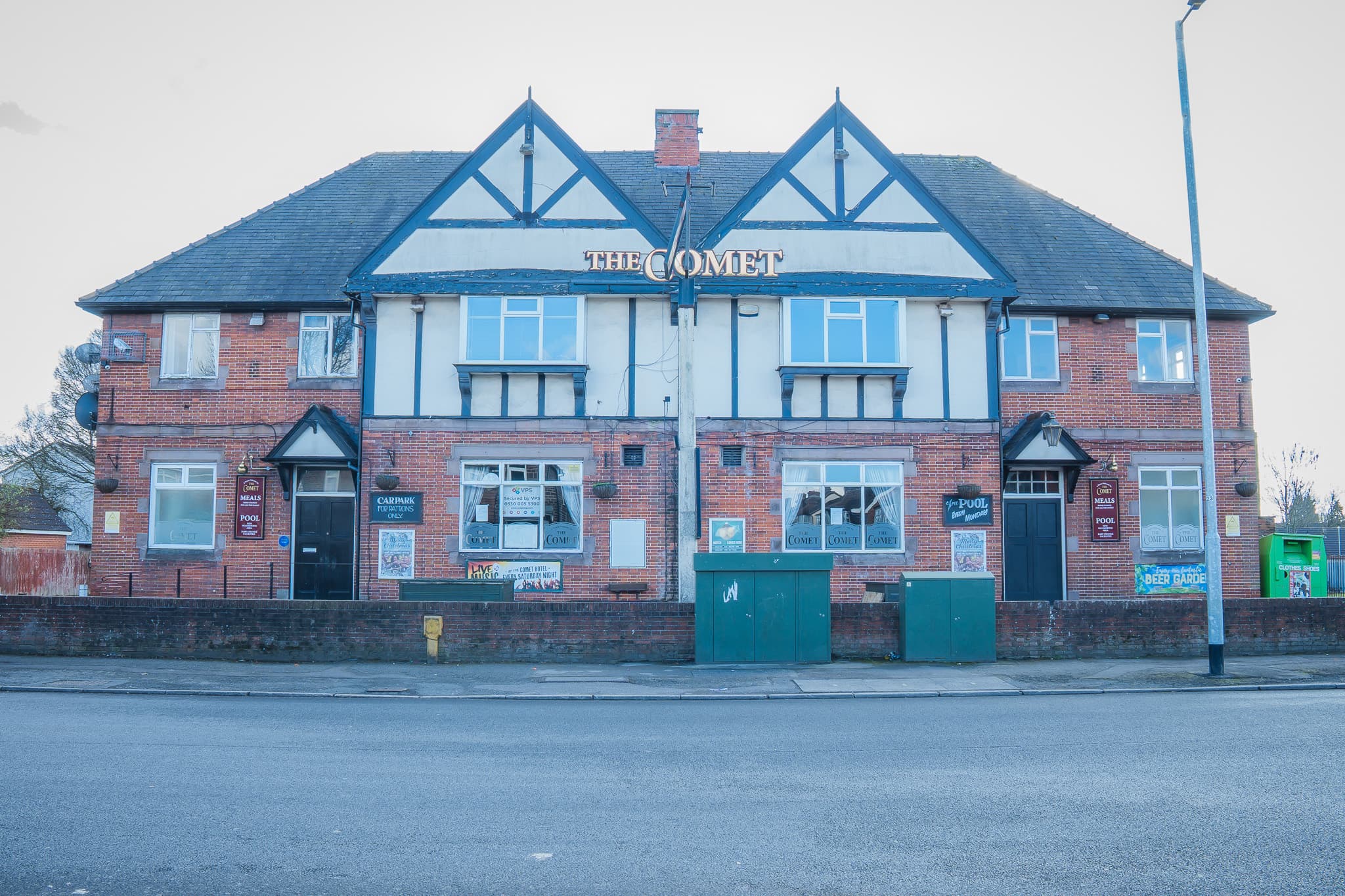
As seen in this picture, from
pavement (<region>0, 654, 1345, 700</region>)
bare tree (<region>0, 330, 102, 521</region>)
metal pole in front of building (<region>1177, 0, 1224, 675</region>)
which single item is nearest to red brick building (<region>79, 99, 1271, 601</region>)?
pavement (<region>0, 654, 1345, 700</region>)

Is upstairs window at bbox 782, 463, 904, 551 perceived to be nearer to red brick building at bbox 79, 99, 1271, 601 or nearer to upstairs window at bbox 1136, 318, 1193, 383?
red brick building at bbox 79, 99, 1271, 601

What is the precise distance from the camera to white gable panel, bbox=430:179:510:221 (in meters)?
20.8

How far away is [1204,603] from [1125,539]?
5.14 metres

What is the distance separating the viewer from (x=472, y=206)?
20.9 m

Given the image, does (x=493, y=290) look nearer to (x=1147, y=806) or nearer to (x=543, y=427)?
(x=543, y=427)

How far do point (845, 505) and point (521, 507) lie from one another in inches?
243

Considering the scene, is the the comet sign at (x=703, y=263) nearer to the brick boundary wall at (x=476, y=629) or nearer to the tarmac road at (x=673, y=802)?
the brick boundary wall at (x=476, y=629)

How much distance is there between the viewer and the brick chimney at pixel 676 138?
2445 centimetres

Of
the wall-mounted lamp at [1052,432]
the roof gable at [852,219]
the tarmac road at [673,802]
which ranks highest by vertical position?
the roof gable at [852,219]

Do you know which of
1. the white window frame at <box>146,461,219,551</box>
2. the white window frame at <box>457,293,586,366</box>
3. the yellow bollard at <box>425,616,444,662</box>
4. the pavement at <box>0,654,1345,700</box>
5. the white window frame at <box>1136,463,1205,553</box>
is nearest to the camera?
the pavement at <box>0,654,1345,700</box>

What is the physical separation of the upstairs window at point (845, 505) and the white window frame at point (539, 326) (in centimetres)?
457

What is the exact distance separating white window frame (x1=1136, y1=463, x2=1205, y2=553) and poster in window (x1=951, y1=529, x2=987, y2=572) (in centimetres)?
380

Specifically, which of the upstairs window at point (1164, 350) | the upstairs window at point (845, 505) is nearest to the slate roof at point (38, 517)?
the upstairs window at point (845, 505)

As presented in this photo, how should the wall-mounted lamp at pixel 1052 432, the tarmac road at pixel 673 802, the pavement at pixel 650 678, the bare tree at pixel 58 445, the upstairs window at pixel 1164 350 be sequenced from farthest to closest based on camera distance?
1. the bare tree at pixel 58 445
2. the upstairs window at pixel 1164 350
3. the wall-mounted lamp at pixel 1052 432
4. the pavement at pixel 650 678
5. the tarmac road at pixel 673 802
